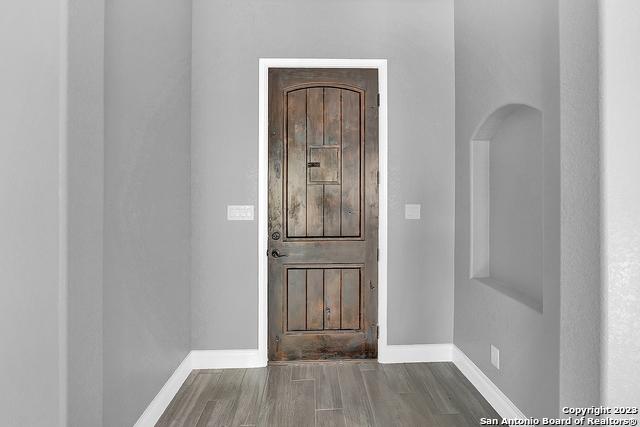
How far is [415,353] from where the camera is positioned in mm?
3092

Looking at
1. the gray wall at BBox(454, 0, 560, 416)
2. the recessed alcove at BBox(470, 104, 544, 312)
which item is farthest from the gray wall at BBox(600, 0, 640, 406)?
the recessed alcove at BBox(470, 104, 544, 312)

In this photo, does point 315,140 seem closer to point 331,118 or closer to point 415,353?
point 331,118

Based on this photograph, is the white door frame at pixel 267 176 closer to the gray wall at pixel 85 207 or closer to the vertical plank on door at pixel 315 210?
the vertical plank on door at pixel 315 210

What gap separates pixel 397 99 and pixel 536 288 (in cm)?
169

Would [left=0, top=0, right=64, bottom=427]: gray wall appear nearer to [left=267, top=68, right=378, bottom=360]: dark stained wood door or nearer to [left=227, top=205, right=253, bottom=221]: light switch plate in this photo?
[left=227, top=205, right=253, bottom=221]: light switch plate

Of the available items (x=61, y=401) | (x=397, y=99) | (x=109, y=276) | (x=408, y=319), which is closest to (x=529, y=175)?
(x=397, y=99)

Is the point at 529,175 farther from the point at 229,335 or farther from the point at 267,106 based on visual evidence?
the point at 229,335

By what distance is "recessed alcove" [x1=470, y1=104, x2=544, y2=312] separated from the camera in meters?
2.24

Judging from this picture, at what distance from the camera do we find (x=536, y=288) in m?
2.25

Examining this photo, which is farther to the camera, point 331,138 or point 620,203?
point 331,138

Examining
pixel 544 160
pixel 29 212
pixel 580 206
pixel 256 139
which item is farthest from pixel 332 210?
pixel 29 212

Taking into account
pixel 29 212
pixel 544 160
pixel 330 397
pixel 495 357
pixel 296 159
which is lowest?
pixel 330 397

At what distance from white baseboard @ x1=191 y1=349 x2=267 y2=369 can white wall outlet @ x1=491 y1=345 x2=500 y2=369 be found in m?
1.64

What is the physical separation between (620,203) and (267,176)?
224cm
